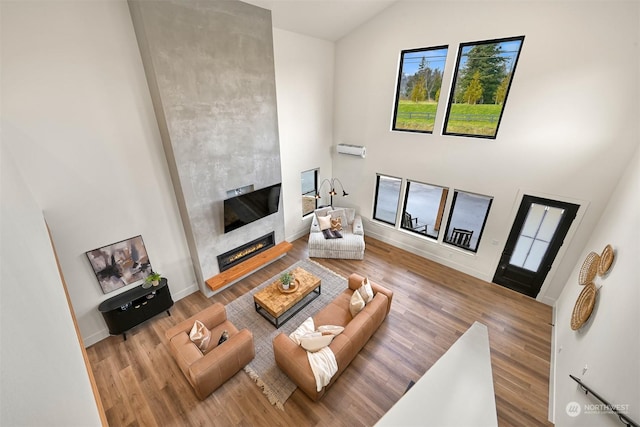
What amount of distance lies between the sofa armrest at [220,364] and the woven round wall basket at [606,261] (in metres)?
4.87

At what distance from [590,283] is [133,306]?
7.08m

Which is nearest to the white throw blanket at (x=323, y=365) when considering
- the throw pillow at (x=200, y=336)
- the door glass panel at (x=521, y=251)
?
the throw pillow at (x=200, y=336)

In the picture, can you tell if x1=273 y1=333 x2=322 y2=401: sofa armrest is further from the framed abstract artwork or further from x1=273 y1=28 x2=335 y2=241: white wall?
x1=273 y1=28 x2=335 y2=241: white wall

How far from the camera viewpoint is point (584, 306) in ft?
11.2

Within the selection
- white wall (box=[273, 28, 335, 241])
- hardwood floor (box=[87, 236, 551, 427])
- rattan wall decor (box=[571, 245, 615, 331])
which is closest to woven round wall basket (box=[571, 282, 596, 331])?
rattan wall decor (box=[571, 245, 615, 331])

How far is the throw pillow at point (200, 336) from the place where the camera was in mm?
3660

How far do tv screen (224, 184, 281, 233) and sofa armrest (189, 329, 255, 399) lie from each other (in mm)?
2218

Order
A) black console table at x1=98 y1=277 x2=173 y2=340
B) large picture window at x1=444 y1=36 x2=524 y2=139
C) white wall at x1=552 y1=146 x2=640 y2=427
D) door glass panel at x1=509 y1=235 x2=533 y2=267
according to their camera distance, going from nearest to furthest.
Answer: white wall at x1=552 y1=146 x2=640 y2=427, black console table at x1=98 y1=277 x2=173 y2=340, large picture window at x1=444 y1=36 x2=524 y2=139, door glass panel at x1=509 y1=235 x2=533 y2=267

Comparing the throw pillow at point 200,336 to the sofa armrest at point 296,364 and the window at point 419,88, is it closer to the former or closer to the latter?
the sofa armrest at point 296,364

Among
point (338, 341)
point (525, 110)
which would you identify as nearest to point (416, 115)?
point (525, 110)

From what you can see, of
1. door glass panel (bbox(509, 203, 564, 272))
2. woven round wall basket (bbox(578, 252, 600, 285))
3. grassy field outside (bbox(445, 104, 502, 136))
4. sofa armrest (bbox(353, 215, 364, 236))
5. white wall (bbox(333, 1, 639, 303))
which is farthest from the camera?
sofa armrest (bbox(353, 215, 364, 236))

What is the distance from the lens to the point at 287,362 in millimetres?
3580

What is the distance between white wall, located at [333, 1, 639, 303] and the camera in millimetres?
3883

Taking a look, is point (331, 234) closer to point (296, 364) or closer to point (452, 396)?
point (296, 364)
